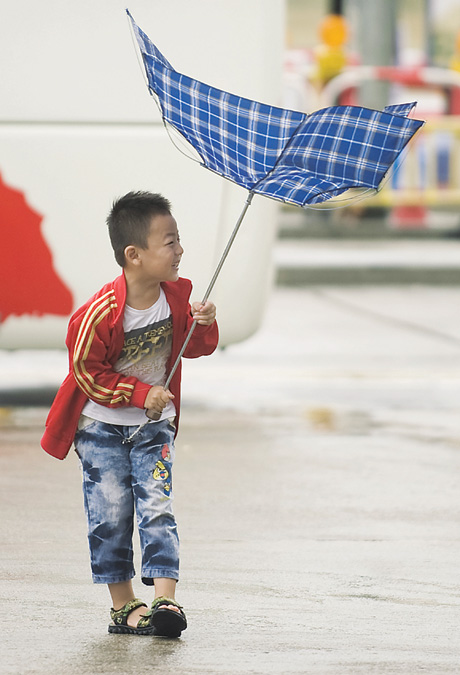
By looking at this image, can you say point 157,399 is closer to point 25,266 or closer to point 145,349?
point 145,349

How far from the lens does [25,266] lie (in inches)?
286

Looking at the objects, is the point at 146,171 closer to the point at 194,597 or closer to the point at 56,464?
the point at 56,464

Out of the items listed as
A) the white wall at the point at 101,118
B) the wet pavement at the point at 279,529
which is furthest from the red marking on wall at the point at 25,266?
the wet pavement at the point at 279,529

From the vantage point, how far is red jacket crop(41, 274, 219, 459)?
12.7ft

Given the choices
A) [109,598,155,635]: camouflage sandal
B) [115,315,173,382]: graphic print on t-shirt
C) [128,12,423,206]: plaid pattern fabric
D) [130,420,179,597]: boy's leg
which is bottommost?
[109,598,155,635]: camouflage sandal

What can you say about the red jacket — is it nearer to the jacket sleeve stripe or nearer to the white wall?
the jacket sleeve stripe

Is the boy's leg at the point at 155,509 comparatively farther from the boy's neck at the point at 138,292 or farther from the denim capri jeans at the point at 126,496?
the boy's neck at the point at 138,292

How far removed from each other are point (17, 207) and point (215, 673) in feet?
13.2

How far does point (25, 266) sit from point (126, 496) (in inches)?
135

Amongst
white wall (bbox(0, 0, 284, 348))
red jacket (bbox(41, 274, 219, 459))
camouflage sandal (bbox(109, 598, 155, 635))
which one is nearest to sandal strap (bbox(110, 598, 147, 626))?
camouflage sandal (bbox(109, 598, 155, 635))

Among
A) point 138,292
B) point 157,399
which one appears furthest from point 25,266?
point 157,399

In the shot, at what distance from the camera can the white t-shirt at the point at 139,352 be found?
3986 millimetres

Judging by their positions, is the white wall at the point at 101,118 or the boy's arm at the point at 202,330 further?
the white wall at the point at 101,118

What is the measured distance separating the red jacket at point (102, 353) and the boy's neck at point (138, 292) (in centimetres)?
2
